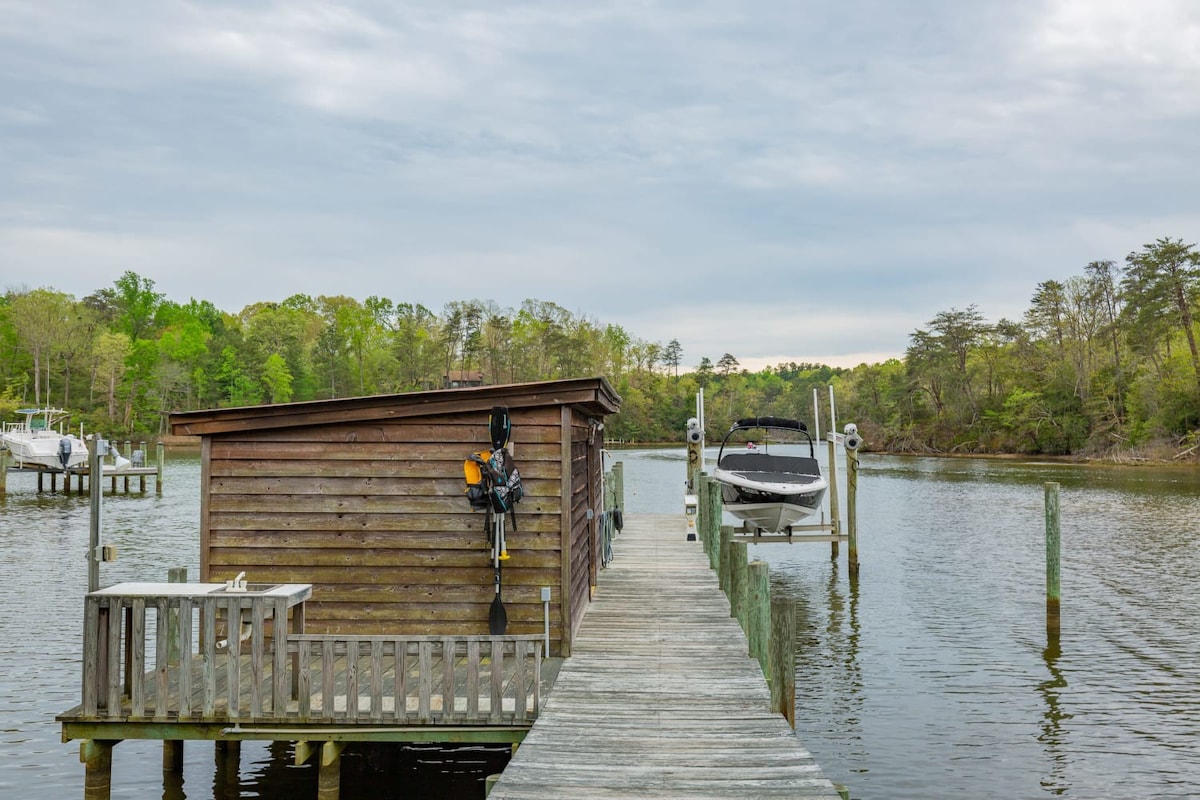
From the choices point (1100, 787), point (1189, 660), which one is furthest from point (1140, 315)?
point (1100, 787)

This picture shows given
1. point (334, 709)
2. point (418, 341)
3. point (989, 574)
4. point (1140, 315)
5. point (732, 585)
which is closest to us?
point (334, 709)

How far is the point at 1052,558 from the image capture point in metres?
17.4

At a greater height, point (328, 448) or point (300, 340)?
point (300, 340)

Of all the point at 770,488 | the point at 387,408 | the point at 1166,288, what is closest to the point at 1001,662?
the point at 770,488

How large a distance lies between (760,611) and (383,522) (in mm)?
3917

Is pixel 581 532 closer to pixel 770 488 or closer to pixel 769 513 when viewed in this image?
pixel 770 488

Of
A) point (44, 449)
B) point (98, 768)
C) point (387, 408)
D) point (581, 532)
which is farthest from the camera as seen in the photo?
point (44, 449)

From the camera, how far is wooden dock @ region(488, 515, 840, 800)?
265 inches

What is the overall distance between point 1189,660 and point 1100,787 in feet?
21.2

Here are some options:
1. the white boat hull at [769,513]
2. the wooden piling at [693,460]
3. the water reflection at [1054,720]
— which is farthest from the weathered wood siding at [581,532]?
the wooden piling at [693,460]

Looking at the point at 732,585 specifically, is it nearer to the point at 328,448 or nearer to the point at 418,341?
the point at 328,448

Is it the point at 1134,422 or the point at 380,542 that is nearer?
the point at 380,542

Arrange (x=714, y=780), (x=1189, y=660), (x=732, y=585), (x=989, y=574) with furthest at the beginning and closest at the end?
(x=989, y=574) < (x=1189, y=660) < (x=732, y=585) < (x=714, y=780)

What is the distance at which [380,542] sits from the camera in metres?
10.3
